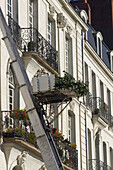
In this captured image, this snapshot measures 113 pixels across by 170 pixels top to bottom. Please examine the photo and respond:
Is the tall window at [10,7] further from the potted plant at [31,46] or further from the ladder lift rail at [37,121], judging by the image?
the ladder lift rail at [37,121]

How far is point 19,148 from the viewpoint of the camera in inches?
920

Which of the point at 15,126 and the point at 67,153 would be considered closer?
the point at 15,126

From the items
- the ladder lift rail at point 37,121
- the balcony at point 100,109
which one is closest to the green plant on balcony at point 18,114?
the ladder lift rail at point 37,121

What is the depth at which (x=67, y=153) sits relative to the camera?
28.8 metres

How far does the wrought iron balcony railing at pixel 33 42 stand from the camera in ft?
82.5

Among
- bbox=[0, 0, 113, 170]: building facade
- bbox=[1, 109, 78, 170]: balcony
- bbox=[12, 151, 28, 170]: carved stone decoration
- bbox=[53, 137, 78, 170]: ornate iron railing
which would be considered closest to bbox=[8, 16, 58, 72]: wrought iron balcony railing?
bbox=[0, 0, 113, 170]: building facade

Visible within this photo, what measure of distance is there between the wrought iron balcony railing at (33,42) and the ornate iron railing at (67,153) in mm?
3323

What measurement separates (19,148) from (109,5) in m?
29.6

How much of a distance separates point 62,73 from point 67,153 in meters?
4.46

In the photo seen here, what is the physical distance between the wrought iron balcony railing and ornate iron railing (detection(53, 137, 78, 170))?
332cm

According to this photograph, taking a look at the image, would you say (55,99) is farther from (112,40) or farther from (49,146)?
(112,40)

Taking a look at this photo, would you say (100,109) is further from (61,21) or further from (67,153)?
(67,153)

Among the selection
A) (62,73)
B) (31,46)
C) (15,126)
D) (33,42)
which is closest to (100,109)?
(62,73)

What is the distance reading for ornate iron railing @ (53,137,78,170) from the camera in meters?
27.4
